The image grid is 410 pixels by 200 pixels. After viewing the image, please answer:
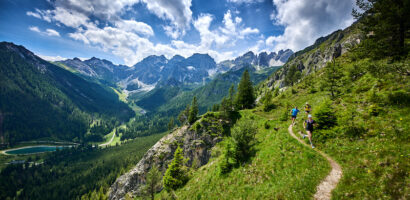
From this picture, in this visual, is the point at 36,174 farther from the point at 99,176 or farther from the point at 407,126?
the point at 407,126

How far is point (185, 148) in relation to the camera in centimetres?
5122

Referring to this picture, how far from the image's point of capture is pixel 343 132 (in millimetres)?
14562

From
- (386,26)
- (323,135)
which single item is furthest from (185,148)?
(386,26)

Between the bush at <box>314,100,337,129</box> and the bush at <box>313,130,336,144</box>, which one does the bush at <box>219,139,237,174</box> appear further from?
the bush at <box>314,100,337,129</box>

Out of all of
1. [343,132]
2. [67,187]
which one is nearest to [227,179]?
[343,132]

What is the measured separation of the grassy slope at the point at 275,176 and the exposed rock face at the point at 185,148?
25.7m

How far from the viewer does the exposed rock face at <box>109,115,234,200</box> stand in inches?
1876

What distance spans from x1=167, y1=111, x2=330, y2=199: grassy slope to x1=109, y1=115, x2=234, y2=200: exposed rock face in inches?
1013

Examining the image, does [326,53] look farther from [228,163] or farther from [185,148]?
[228,163]

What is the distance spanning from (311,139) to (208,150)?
34438 millimetres

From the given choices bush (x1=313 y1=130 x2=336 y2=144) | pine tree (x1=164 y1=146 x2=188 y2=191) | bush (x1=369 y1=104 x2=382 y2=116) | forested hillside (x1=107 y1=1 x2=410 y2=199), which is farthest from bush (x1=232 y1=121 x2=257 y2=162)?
pine tree (x1=164 y1=146 x2=188 y2=191)

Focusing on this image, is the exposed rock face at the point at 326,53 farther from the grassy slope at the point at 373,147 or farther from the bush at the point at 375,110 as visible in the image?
the bush at the point at 375,110

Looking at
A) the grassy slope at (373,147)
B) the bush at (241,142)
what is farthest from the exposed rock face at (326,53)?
the bush at (241,142)

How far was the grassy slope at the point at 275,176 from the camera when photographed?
39.4 ft
